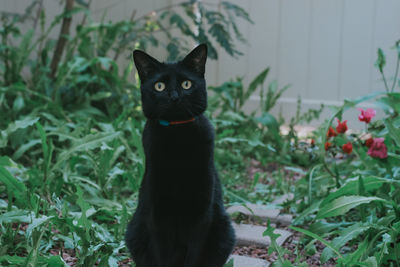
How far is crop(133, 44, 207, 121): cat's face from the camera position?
3.43ft

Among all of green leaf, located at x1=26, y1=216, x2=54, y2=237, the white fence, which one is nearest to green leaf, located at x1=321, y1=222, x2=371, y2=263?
green leaf, located at x1=26, y1=216, x2=54, y2=237

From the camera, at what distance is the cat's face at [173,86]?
41.1 inches

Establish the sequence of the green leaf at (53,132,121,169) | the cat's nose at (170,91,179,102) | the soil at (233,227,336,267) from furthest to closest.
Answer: the green leaf at (53,132,121,169), the soil at (233,227,336,267), the cat's nose at (170,91,179,102)

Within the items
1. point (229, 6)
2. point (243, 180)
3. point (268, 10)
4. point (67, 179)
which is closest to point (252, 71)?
point (268, 10)

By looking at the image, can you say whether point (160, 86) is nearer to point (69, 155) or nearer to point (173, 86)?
point (173, 86)

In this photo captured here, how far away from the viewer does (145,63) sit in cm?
110

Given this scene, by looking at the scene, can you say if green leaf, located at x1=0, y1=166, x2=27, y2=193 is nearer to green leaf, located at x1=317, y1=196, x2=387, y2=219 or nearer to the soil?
the soil

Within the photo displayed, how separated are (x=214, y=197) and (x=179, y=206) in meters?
0.12

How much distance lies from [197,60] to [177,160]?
0.24m

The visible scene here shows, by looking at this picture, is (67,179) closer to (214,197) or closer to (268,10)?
(214,197)

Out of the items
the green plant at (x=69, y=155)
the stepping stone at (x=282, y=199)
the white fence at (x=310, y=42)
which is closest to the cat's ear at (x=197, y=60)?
the green plant at (x=69, y=155)

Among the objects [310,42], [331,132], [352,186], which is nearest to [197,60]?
[352,186]

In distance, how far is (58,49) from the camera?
122 inches

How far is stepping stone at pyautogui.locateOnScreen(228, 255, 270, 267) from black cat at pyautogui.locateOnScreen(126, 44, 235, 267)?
0.23 m
